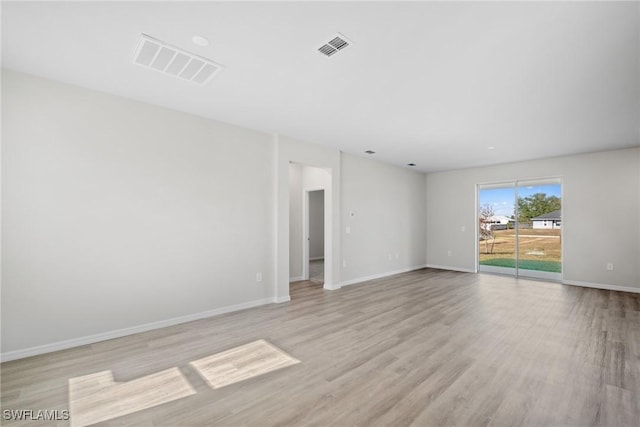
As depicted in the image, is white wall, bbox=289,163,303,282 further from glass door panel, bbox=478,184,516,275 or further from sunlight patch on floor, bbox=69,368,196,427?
glass door panel, bbox=478,184,516,275

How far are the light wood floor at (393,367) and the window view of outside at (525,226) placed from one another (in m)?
2.44

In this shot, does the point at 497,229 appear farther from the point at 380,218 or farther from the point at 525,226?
the point at 380,218

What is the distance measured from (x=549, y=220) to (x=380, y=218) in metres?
3.96

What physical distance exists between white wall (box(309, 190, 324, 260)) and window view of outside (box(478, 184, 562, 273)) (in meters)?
4.85

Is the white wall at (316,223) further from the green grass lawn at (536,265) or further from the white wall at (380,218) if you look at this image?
the green grass lawn at (536,265)

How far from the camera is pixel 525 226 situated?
691 centimetres

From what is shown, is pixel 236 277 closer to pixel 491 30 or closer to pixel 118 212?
pixel 118 212

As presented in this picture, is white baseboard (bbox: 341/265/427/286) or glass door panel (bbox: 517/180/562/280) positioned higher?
glass door panel (bbox: 517/180/562/280)

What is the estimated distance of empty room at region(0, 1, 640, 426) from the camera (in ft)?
6.71

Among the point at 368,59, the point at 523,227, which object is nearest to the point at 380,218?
the point at 523,227

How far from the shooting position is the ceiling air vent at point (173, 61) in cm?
234

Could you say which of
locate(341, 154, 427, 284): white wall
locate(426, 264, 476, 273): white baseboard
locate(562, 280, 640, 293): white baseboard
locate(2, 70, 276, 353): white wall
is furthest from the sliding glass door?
locate(2, 70, 276, 353): white wall

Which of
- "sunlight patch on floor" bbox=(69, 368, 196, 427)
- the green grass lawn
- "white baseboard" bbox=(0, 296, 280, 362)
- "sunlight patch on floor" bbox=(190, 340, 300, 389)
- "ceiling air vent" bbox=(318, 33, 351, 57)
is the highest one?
"ceiling air vent" bbox=(318, 33, 351, 57)

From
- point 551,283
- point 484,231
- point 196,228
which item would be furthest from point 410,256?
point 196,228
